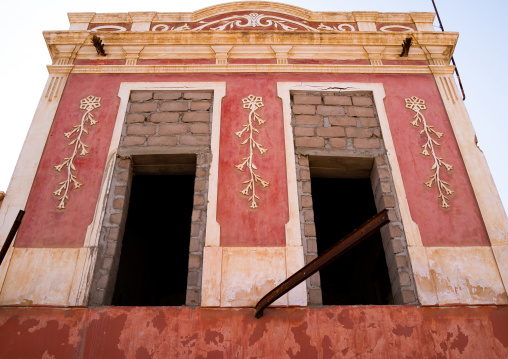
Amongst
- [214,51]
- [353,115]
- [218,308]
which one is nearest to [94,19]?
[214,51]

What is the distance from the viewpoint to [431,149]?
18.3ft

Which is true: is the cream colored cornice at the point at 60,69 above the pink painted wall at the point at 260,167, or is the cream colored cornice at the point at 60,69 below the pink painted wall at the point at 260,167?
above

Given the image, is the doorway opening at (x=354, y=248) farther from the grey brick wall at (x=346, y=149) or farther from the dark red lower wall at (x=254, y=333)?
the dark red lower wall at (x=254, y=333)

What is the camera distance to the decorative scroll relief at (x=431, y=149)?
5.24 metres

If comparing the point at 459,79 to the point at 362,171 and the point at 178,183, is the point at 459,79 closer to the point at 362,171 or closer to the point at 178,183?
the point at 362,171

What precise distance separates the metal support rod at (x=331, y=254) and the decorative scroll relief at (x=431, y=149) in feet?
6.20

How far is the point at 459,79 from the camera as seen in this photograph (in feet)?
21.8

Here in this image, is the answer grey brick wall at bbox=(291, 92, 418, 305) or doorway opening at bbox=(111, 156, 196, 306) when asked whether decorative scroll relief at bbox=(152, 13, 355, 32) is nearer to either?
grey brick wall at bbox=(291, 92, 418, 305)

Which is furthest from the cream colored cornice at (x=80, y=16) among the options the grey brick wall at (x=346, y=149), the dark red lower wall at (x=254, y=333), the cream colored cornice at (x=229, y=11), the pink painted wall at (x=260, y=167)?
the dark red lower wall at (x=254, y=333)

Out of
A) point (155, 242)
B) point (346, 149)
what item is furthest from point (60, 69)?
point (346, 149)

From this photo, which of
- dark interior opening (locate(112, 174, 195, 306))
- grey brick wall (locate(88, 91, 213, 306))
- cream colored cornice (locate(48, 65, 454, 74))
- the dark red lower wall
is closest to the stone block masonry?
grey brick wall (locate(88, 91, 213, 306))

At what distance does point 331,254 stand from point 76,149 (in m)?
3.35

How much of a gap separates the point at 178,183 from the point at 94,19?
2.72m

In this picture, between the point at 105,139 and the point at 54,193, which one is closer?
the point at 54,193
